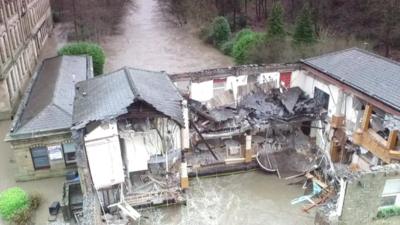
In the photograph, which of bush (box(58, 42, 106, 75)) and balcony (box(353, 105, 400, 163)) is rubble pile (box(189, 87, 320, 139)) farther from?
bush (box(58, 42, 106, 75))

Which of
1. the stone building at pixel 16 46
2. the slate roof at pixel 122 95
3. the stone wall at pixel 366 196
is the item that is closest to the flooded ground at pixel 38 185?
the slate roof at pixel 122 95

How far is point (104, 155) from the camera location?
57.7ft

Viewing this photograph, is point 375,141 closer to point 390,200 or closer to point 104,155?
point 390,200

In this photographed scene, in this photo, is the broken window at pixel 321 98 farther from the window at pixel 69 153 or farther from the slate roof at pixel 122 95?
the window at pixel 69 153

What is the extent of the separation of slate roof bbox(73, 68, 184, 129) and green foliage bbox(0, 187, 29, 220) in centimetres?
488

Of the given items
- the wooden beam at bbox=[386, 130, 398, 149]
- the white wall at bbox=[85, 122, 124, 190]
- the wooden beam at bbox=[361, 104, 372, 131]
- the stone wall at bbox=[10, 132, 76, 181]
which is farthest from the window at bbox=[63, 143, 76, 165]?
the wooden beam at bbox=[386, 130, 398, 149]

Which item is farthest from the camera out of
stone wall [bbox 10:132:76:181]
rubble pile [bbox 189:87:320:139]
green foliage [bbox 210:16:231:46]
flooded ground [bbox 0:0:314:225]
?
green foliage [bbox 210:16:231:46]

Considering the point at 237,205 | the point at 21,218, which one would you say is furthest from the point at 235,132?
the point at 21,218

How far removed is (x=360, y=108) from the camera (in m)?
20.2

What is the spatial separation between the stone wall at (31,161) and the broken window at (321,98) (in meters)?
14.5

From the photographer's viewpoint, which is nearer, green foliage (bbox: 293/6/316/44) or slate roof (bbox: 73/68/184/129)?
slate roof (bbox: 73/68/184/129)

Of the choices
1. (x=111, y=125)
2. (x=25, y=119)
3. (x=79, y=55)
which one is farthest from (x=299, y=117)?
(x=79, y=55)

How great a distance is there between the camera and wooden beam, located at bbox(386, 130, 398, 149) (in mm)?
17531

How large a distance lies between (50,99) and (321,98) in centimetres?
1636
